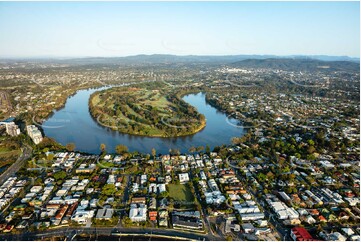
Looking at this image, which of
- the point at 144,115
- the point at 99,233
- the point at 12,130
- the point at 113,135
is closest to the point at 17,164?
the point at 12,130

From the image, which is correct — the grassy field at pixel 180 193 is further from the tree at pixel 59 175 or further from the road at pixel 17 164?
the road at pixel 17 164

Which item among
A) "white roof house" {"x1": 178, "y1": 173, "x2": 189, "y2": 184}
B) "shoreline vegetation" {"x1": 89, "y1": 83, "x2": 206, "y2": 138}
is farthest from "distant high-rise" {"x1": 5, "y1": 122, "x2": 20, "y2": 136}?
"white roof house" {"x1": 178, "y1": 173, "x2": 189, "y2": 184}

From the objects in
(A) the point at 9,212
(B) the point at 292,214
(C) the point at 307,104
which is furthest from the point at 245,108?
(A) the point at 9,212

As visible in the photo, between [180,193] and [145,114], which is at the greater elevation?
[145,114]

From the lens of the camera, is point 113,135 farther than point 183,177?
Yes

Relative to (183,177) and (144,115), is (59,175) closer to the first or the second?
(183,177)
